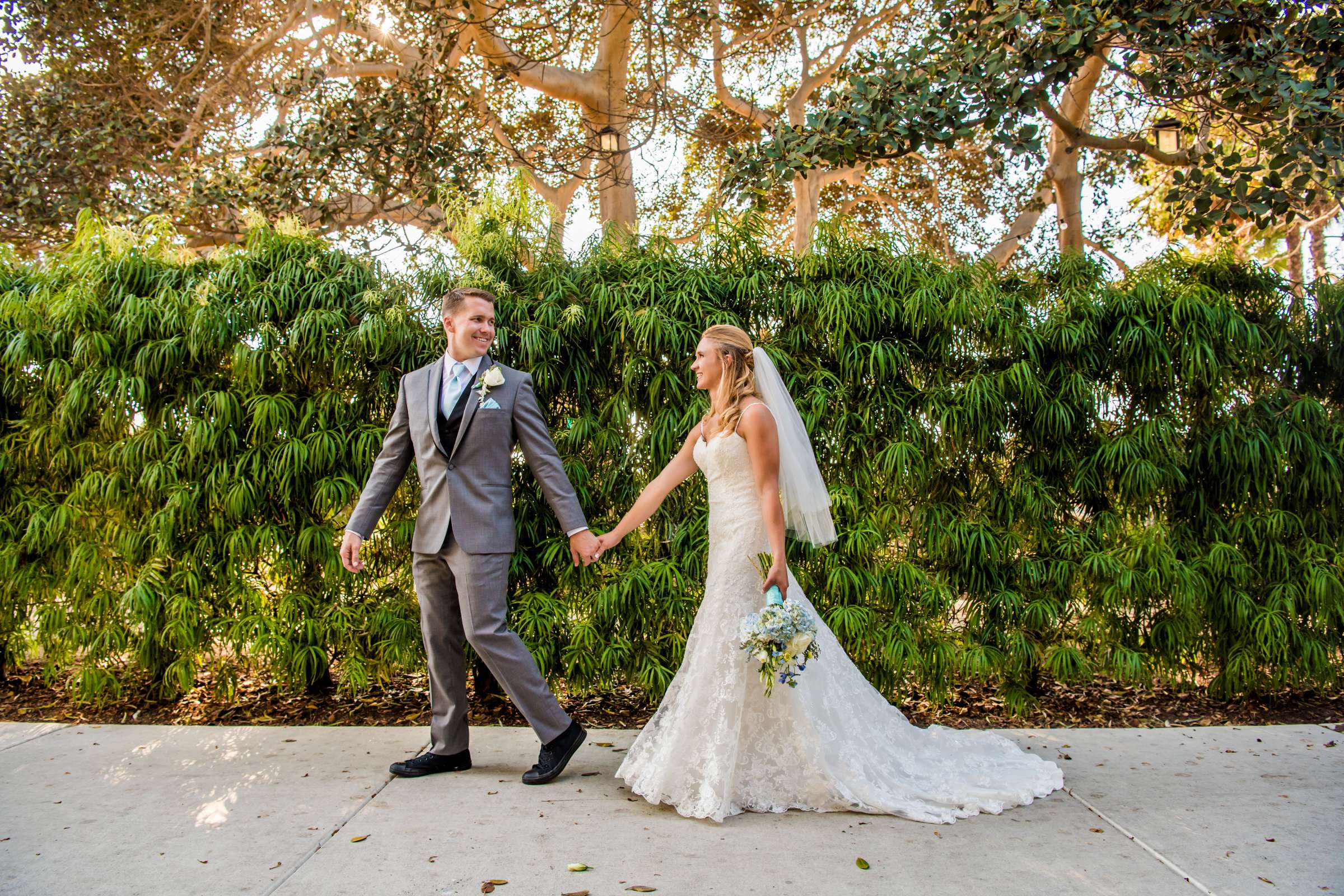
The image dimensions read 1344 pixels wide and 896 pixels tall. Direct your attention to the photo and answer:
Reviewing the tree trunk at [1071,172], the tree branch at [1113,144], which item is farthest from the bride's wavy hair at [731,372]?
the tree trunk at [1071,172]

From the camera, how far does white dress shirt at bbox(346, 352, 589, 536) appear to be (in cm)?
317

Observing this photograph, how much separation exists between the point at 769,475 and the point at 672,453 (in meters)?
0.84

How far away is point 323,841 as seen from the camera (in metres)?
2.59

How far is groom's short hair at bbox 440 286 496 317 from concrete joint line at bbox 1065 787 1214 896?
265 centimetres

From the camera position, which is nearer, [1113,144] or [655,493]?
[655,493]

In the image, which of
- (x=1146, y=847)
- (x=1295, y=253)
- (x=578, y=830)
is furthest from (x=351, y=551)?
(x=1295, y=253)

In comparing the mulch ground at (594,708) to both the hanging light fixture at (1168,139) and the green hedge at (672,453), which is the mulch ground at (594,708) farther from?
the hanging light fixture at (1168,139)

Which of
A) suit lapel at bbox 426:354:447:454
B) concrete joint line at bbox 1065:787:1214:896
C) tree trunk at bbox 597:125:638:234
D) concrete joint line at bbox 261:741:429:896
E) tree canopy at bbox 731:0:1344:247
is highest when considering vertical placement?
tree trunk at bbox 597:125:638:234

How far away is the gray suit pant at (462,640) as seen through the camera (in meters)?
3.05

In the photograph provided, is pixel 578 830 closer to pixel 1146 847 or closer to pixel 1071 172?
pixel 1146 847

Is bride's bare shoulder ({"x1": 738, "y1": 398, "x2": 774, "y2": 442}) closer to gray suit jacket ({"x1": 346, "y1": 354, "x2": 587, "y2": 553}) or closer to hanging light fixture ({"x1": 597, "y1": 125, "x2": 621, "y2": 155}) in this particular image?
gray suit jacket ({"x1": 346, "y1": 354, "x2": 587, "y2": 553})

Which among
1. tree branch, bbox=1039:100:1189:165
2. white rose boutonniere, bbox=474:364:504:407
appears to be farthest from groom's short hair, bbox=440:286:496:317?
tree branch, bbox=1039:100:1189:165

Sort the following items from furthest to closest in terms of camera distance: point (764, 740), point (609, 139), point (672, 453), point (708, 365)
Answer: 1. point (609, 139)
2. point (672, 453)
3. point (708, 365)
4. point (764, 740)

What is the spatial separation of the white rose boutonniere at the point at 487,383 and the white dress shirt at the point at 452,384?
5 cm
